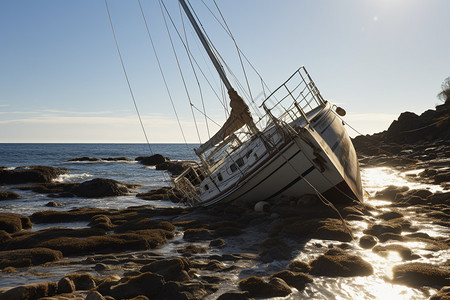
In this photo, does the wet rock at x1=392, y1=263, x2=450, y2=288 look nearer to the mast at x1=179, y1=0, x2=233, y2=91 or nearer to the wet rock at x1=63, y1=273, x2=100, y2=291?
the wet rock at x1=63, y1=273, x2=100, y2=291

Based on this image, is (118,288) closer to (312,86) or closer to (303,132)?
(303,132)

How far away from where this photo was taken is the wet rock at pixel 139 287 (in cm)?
706

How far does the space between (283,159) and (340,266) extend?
654cm

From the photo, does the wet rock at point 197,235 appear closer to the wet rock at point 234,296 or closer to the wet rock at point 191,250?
the wet rock at point 191,250

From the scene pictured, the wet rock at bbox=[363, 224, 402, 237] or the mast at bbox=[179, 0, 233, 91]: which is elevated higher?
the mast at bbox=[179, 0, 233, 91]

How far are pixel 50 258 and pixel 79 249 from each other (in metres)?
1.13

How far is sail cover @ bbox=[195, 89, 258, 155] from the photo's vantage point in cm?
1717

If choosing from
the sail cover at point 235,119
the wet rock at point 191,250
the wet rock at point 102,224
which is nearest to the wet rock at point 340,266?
the wet rock at point 191,250

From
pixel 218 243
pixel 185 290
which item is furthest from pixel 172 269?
pixel 218 243

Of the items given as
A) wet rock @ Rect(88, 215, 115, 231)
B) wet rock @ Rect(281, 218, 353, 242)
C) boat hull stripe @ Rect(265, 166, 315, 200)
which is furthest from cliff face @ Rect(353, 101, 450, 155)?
wet rock @ Rect(88, 215, 115, 231)

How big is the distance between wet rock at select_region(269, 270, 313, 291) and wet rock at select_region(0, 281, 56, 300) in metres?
4.65

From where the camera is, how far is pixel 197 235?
13.0 metres

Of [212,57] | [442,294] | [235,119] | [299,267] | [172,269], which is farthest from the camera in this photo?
[235,119]

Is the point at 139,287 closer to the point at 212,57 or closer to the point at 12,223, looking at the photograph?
the point at 12,223
